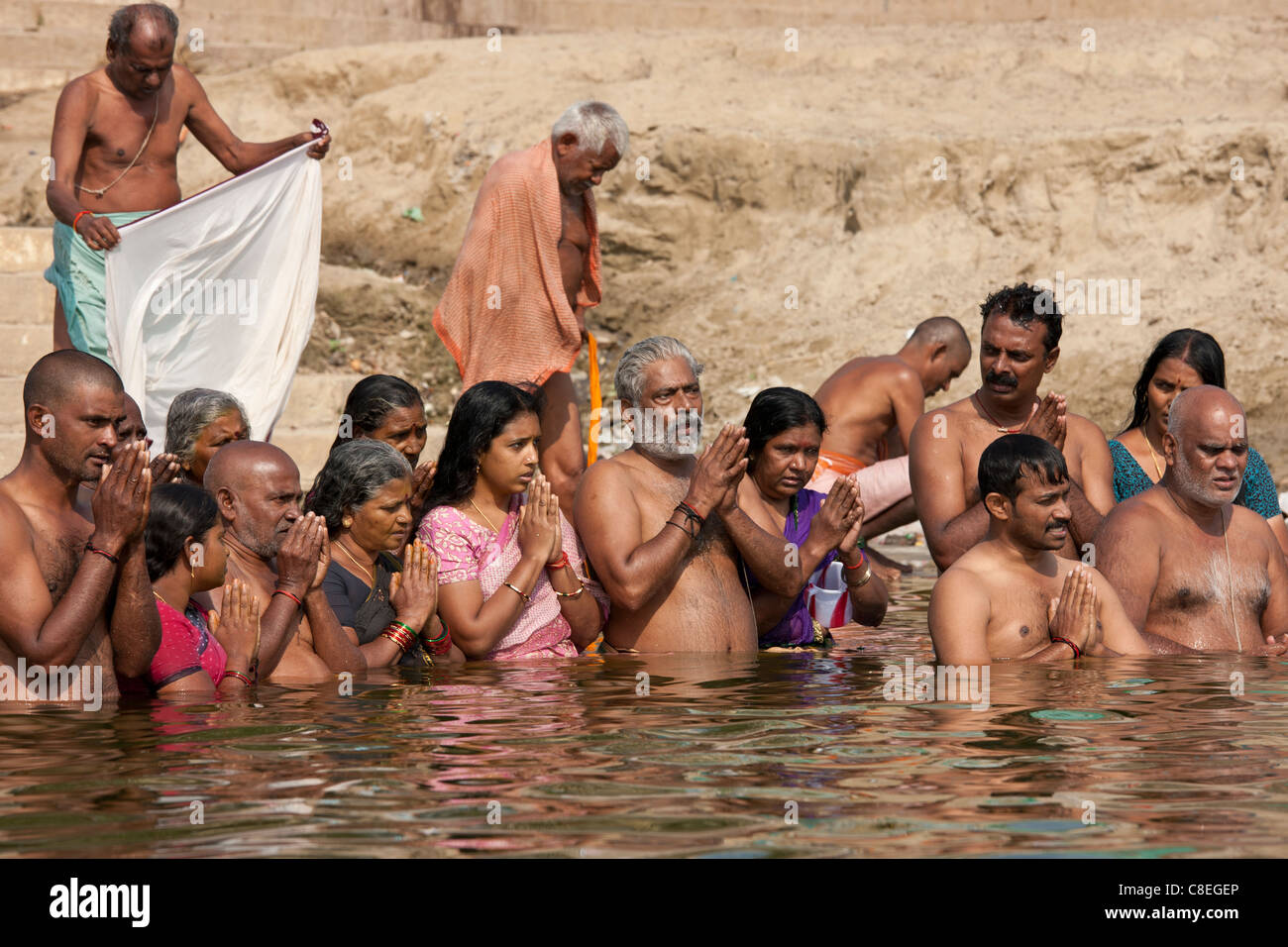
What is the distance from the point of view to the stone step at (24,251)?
39.1 ft

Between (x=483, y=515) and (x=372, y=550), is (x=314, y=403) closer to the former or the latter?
(x=483, y=515)

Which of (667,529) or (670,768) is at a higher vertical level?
(667,529)

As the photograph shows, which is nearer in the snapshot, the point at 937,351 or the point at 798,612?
the point at 798,612

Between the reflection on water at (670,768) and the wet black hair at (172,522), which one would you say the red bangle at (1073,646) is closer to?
the reflection on water at (670,768)

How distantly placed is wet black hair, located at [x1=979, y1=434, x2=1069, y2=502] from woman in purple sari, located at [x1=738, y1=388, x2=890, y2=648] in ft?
2.30

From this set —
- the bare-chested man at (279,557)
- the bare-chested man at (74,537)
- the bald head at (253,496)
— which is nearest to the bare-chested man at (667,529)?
the bare-chested man at (279,557)

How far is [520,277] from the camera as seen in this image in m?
8.98

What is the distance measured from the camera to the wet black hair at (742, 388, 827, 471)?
7.30 m

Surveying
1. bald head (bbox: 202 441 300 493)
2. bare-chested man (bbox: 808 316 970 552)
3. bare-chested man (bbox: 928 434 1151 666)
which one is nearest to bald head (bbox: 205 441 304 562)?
bald head (bbox: 202 441 300 493)

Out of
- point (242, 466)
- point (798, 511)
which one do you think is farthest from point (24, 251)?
point (798, 511)

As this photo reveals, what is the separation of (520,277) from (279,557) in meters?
3.16

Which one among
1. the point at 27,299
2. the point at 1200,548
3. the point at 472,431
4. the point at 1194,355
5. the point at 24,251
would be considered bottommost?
the point at 1200,548

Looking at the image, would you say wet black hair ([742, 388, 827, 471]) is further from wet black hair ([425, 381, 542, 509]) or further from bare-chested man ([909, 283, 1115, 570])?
wet black hair ([425, 381, 542, 509])

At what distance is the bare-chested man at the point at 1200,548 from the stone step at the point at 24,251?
Result: 7.78 m
